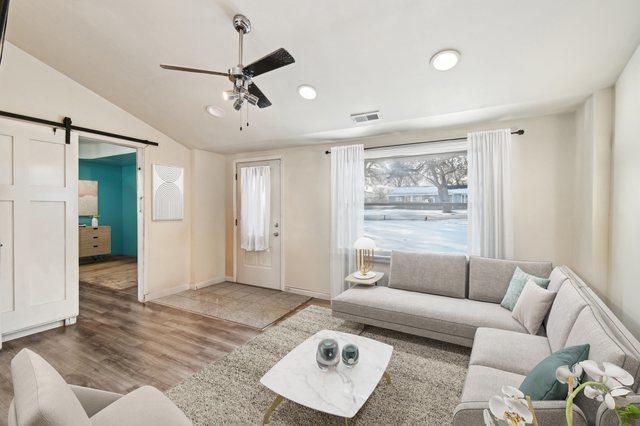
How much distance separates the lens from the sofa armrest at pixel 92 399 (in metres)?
1.38

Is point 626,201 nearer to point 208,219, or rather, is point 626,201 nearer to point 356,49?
point 356,49

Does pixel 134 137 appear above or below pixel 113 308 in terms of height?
above

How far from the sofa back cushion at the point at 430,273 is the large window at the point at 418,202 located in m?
0.50

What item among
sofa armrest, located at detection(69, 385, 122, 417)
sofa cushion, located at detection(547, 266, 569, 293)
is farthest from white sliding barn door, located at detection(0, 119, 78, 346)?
sofa cushion, located at detection(547, 266, 569, 293)

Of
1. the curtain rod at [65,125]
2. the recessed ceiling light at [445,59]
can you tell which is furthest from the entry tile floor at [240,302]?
the recessed ceiling light at [445,59]

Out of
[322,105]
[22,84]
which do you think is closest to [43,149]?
[22,84]

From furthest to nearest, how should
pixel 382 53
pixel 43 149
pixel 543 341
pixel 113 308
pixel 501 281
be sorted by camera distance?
pixel 113 308 < pixel 43 149 < pixel 501 281 < pixel 382 53 < pixel 543 341

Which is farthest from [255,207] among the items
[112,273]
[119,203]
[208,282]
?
[119,203]

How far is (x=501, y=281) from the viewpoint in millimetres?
2902

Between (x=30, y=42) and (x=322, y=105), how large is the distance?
3.01 metres

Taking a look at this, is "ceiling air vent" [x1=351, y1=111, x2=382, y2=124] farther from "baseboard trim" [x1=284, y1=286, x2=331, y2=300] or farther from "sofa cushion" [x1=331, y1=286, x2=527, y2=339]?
"baseboard trim" [x1=284, y1=286, x2=331, y2=300]

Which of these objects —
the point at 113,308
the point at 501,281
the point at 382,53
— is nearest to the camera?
the point at 382,53

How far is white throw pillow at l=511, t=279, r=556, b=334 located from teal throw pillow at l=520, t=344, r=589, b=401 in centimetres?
102

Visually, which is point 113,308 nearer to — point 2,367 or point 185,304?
point 185,304
